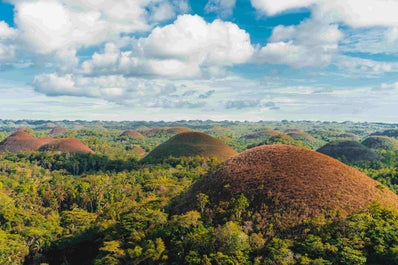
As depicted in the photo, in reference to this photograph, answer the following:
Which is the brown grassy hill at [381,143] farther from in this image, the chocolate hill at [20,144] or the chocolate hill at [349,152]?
the chocolate hill at [20,144]

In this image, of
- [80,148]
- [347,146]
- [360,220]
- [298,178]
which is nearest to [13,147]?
[80,148]

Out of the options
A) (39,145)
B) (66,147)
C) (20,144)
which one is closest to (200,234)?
(66,147)

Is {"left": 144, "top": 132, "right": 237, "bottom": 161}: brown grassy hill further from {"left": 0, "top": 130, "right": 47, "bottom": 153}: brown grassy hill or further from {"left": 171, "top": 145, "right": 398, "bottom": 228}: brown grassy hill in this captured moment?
{"left": 0, "top": 130, "right": 47, "bottom": 153}: brown grassy hill

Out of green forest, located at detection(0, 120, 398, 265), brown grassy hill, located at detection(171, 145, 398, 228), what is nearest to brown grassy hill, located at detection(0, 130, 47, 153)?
green forest, located at detection(0, 120, 398, 265)

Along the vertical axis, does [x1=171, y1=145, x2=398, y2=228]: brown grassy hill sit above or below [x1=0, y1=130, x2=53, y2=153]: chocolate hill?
above

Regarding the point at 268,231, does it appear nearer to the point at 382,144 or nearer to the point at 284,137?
the point at 284,137

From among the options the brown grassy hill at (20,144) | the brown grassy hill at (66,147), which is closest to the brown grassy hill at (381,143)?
the brown grassy hill at (66,147)
